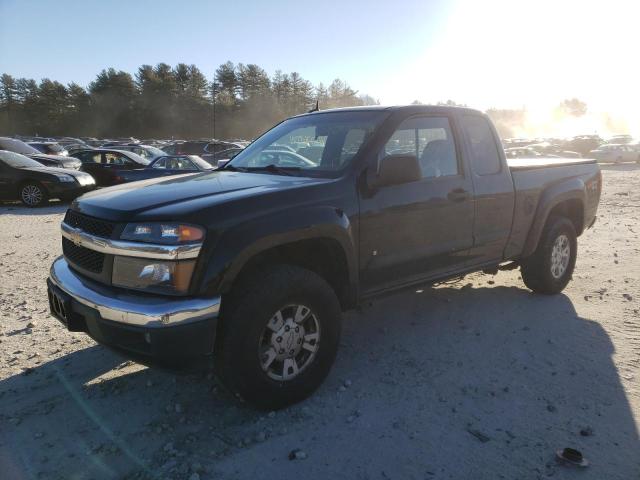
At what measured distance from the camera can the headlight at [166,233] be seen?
8.63 ft

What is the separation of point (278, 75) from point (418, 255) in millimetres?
92256

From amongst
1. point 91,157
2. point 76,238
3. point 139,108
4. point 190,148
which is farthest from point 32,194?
point 139,108

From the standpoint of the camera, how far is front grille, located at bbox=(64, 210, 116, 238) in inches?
112

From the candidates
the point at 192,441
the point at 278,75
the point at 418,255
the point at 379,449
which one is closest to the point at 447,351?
the point at 418,255

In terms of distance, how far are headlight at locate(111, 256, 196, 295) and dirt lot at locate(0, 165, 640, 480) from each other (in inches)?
34.9

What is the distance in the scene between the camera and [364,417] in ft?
9.89

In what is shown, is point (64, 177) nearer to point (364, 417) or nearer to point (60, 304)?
point (60, 304)

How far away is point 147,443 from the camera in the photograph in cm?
276

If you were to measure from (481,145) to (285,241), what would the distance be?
7.98 ft

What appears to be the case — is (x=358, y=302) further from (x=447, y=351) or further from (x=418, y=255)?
(x=447, y=351)

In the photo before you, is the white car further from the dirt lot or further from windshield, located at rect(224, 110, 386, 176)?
windshield, located at rect(224, 110, 386, 176)

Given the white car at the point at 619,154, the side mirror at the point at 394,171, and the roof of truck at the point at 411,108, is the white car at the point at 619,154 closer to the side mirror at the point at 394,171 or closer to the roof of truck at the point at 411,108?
the roof of truck at the point at 411,108

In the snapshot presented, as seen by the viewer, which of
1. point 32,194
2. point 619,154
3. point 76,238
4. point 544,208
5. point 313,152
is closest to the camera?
point 76,238

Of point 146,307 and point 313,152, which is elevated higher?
point 313,152
